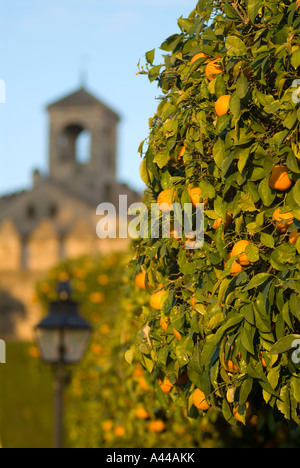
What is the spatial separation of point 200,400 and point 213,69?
1.43 meters

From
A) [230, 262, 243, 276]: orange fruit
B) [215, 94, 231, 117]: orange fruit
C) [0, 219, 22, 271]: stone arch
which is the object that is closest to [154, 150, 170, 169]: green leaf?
[215, 94, 231, 117]: orange fruit

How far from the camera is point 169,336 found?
3.52m

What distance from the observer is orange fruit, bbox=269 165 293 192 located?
126 inches

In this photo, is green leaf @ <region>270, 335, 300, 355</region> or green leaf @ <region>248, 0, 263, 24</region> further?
green leaf @ <region>248, 0, 263, 24</region>

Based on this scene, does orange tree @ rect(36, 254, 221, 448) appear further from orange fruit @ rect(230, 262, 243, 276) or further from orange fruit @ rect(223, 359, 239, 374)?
orange fruit @ rect(230, 262, 243, 276)

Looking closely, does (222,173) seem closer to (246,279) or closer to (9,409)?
(246,279)

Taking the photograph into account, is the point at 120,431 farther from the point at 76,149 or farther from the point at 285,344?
the point at 76,149

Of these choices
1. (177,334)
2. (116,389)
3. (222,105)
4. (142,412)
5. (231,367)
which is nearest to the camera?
(231,367)

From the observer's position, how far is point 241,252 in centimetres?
322

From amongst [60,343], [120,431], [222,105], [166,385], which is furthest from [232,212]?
[120,431]

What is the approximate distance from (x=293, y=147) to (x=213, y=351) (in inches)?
33.9

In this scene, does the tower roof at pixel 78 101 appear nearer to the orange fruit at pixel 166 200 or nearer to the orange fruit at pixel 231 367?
the orange fruit at pixel 166 200

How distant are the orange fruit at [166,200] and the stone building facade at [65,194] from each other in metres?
37.1
